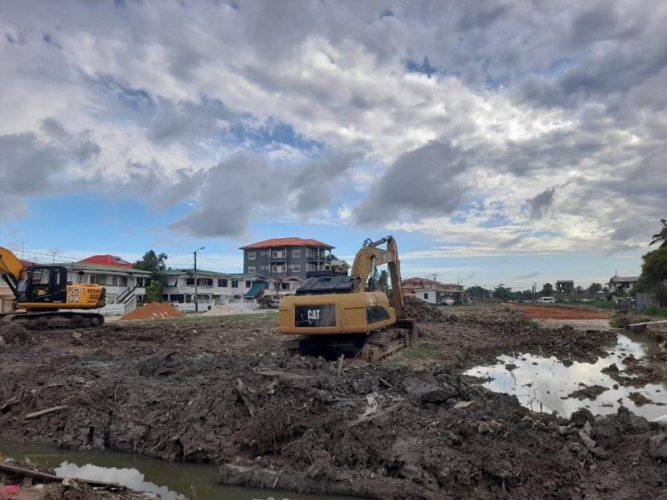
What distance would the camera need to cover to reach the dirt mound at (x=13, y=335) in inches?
724

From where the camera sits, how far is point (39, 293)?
22250mm

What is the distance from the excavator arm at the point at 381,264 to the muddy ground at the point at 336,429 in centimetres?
508

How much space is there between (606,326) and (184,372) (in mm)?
27109

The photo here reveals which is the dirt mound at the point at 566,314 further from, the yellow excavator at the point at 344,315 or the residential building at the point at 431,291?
the yellow excavator at the point at 344,315

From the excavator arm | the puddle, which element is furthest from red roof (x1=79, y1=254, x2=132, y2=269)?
the puddle

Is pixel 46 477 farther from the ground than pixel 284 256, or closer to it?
closer to it

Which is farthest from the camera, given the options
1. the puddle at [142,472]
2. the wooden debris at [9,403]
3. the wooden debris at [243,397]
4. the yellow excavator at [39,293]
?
the yellow excavator at [39,293]

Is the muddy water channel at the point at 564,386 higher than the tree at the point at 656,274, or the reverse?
the tree at the point at 656,274

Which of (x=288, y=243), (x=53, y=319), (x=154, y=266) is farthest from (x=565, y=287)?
(x=53, y=319)

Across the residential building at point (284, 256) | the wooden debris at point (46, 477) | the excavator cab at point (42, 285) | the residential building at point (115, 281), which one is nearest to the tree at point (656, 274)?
the excavator cab at point (42, 285)

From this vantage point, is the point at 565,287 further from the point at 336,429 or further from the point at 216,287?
the point at 336,429

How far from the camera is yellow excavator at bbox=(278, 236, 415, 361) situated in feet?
43.4

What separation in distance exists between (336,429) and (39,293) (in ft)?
64.8

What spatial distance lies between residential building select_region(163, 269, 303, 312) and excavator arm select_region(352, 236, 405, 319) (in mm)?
42413
